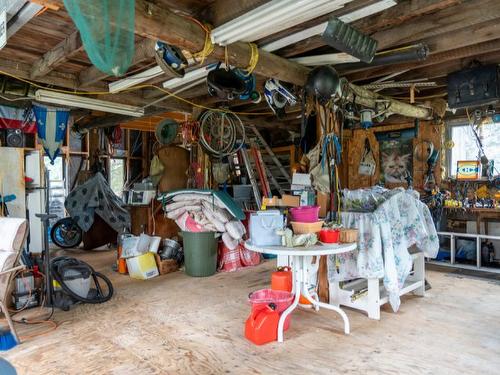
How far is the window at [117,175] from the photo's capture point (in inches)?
393

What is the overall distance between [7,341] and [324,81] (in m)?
3.63

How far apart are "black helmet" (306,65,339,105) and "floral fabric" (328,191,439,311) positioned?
1.27 m

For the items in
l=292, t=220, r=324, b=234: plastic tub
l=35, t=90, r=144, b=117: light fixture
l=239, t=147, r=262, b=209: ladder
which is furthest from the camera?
l=239, t=147, r=262, b=209: ladder

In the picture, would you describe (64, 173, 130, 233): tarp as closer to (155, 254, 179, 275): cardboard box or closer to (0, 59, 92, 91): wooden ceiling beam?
(155, 254, 179, 275): cardboard box

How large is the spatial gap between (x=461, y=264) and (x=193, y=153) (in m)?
4.64

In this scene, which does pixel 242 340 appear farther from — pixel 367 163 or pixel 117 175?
pixel 117 175

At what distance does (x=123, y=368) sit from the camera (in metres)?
2.66

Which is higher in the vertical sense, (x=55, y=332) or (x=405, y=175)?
(x=405, y=175)

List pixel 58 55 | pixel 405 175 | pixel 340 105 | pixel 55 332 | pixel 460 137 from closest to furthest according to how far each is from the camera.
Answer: pixel 55 332 → pixel 58 55 → pixel 340 105 → pixel 460 137 → pixel 405 175

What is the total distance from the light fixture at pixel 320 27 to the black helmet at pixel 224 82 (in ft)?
1.34

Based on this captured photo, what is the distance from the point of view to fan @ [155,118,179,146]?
6100mm

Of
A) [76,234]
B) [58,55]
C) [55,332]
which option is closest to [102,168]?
[76,234]

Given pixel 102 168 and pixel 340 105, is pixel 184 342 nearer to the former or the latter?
pixel 340 105

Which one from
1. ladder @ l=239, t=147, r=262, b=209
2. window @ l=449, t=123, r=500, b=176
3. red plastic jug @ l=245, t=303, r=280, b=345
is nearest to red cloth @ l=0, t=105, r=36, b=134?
ladder @ l=239, t=147, r=262, b=209
